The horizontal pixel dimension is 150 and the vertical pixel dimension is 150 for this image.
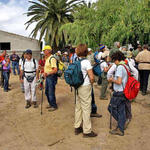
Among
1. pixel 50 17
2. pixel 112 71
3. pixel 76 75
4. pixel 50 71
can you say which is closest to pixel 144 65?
pixel 112 71

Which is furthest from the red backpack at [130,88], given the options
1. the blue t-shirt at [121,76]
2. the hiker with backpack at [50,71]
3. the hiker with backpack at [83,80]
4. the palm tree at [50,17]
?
the palm tree at [50,17]

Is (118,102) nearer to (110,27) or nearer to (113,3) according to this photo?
(110,27)

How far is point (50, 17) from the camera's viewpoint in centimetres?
2061

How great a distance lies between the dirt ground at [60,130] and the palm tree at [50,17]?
1502 centimetres

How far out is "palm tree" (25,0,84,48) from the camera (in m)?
20.2

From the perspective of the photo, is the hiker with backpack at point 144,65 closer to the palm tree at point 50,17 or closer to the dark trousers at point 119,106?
the dark trousers at point 119,106

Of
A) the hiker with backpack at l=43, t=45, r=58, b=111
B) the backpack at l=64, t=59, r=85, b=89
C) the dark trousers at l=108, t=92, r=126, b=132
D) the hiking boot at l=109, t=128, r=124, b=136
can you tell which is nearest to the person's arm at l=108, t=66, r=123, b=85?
the dark trousers at l=108, t=92, r=126, b=132

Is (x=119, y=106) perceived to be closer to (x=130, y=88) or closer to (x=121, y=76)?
(x=130, y=88)

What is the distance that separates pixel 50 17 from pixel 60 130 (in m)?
18.2

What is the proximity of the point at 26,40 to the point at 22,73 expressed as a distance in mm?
17165

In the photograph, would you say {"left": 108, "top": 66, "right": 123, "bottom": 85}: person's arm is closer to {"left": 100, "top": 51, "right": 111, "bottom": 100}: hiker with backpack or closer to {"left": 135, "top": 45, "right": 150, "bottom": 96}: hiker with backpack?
Answer: {"left": 100, "top": 51, "right": 111, "bottom": 100}: hiker with backpack

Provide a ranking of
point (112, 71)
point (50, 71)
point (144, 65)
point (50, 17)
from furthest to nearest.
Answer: point (50, 17), point (144, 65), point (50, 71), point (112, 71)

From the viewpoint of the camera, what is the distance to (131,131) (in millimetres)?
4074

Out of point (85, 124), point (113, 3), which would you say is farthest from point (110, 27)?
point (85, 124)
